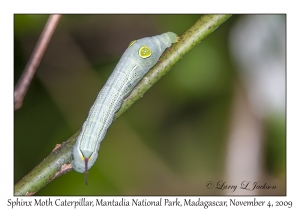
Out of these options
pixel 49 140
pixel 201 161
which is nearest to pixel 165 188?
pixel 201 161

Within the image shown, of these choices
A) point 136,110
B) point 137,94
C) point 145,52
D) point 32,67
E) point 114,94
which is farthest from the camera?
point 136,110

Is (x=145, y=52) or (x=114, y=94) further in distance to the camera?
(x=145, y=52)

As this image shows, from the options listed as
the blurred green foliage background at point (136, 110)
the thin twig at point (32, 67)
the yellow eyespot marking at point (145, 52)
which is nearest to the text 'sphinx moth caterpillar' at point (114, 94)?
the yellow eyespot marking at point (145, 52)

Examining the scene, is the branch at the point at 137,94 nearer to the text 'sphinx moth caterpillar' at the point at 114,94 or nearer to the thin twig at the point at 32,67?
the text 'sphinx moth caterpillar' at the point at 114,94

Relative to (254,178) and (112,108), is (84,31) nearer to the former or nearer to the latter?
(112,108)

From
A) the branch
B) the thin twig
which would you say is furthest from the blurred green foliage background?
the thin twig

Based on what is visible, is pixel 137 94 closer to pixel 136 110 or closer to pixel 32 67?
pixel 32 67

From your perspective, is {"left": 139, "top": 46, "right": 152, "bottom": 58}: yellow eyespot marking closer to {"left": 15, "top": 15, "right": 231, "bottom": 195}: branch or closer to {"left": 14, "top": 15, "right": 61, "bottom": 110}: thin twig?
{"left": 15, "top": 15, "right": 231, "bottom": 195}: branch

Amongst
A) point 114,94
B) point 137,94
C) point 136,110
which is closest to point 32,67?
point 137,94
